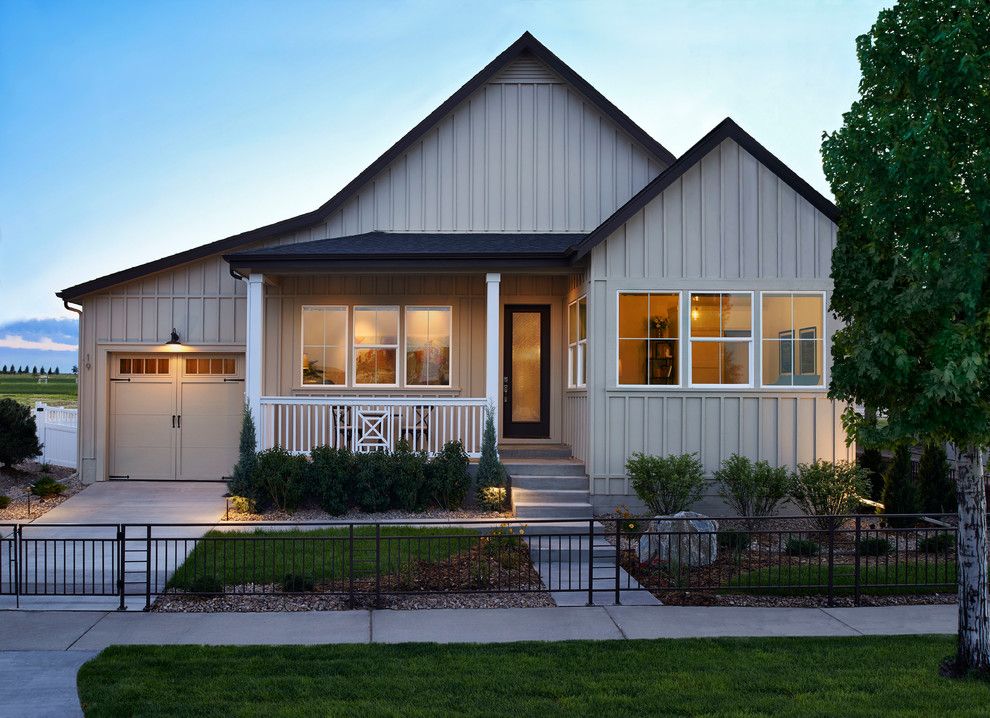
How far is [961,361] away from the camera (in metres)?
5.07

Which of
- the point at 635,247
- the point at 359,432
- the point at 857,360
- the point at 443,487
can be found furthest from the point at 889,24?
the point at 359,432

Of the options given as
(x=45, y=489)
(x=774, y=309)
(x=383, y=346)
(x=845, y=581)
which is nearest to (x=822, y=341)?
(x=774, y=309)

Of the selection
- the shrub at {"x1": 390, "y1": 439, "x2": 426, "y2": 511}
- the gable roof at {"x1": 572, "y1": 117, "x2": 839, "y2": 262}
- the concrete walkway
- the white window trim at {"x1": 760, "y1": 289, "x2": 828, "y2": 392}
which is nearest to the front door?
the gable roof at {"x1": 572, "y1": 117, "x2": 839, "y2": 262}

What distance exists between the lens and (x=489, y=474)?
466 inches

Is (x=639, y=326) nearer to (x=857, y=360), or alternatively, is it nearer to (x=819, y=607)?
(x=819, y=607)

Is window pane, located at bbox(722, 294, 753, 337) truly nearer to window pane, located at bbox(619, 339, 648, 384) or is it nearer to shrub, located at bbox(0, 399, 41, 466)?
window pane, located at bbox(619, 339, 648, 384)

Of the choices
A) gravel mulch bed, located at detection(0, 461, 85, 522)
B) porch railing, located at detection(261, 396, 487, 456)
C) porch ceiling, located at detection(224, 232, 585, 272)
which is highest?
porch ceiling, located at detection(224, 232, 585, 272)

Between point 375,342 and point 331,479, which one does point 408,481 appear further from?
point 375,342

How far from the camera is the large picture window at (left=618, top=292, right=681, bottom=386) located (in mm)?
11977

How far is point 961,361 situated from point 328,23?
16.9m

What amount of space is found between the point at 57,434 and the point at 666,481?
1339cm

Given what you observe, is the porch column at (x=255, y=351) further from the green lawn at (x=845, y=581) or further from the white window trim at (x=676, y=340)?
the green lawn at (x=845, y=581)

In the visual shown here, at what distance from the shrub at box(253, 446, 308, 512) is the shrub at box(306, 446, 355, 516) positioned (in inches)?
5.8

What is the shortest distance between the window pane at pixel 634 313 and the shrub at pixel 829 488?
3.05 m
